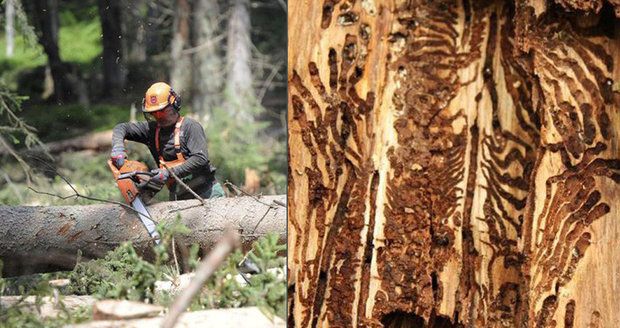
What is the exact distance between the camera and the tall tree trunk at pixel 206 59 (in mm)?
17234

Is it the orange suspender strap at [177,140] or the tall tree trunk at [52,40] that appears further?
the tall tree trunk at [52,40]

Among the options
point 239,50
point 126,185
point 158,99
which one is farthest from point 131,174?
point 239,50

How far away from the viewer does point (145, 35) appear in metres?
21.8

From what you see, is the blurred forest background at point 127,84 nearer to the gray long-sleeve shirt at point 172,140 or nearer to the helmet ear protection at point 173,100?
the gray long-sleeve shirt at point 172,140

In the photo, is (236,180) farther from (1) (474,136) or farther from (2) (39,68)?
(2) (39,68)

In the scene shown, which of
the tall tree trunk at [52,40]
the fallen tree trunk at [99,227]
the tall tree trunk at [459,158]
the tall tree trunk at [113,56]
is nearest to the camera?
the tall tree trunk at [459,158]

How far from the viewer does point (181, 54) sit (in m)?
17.7

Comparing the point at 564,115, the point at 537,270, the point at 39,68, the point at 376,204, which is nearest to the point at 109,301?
the point at 376,204

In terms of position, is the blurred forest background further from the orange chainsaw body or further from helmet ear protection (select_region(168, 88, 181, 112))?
helmet ear protection (select_region(168, 88, 181, 112))

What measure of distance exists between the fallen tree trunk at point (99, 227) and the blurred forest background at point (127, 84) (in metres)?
0.92

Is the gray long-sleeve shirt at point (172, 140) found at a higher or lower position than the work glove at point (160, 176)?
higher

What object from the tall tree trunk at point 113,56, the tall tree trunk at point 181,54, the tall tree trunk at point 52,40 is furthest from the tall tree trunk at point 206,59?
the tall tree trunk at point 52,40

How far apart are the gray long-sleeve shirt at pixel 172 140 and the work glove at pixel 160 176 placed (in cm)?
7

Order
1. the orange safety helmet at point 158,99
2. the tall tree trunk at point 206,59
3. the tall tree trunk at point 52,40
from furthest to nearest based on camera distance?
the tall tree trunk at point 52,40 → the tall tree trunk at point 206,59 → the orange safety helmet at point 158,99
